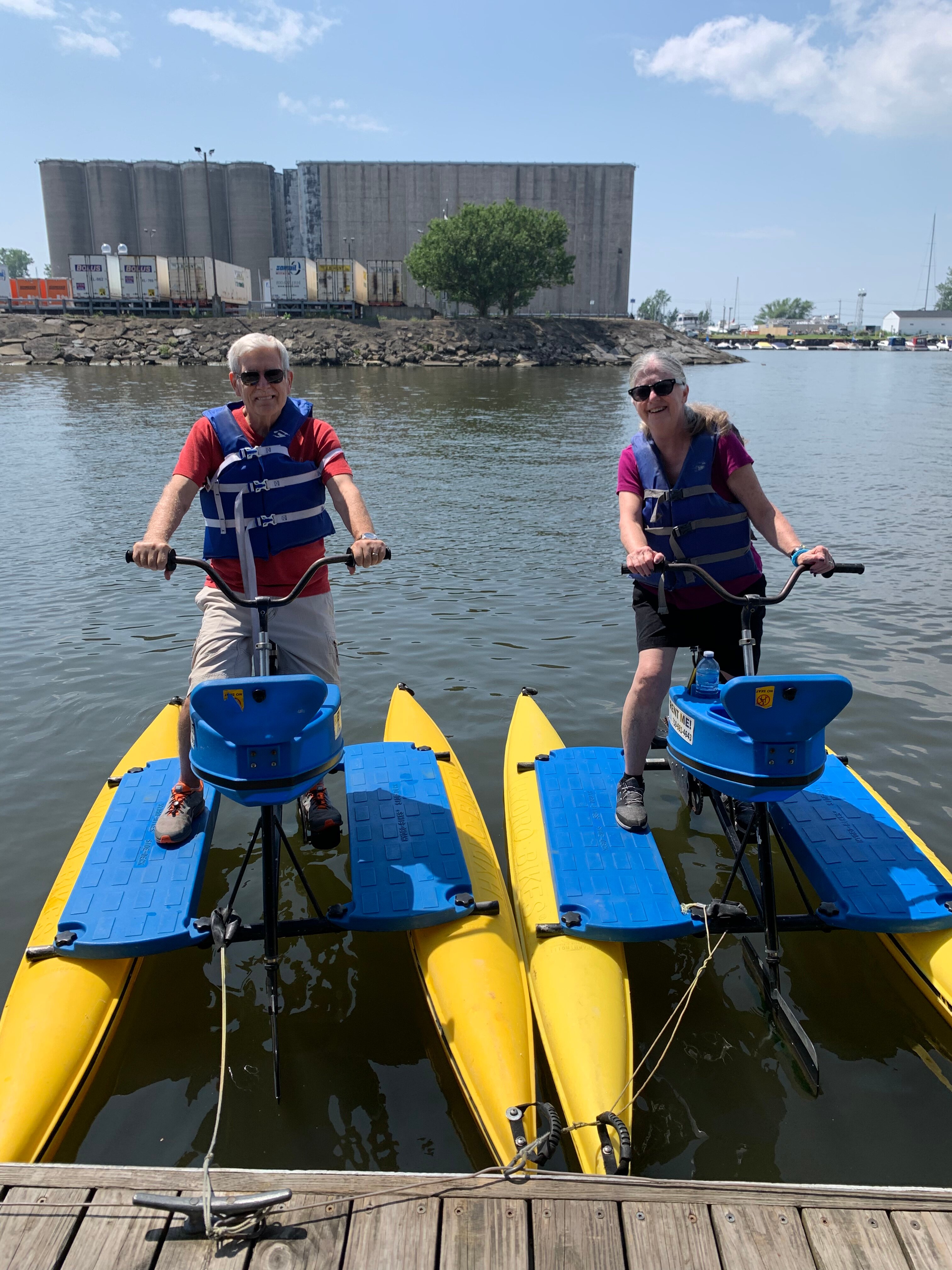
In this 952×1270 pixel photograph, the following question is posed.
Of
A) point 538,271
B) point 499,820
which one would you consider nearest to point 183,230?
point 538,271

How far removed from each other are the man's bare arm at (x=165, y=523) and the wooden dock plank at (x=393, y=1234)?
8.47 ft

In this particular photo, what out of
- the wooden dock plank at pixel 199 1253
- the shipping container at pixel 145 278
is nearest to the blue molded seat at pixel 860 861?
the wooden dock plank at pixel 199 1253

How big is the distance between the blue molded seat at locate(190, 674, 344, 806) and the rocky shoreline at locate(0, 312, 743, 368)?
54.3 m

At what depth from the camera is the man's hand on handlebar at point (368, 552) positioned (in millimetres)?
3846

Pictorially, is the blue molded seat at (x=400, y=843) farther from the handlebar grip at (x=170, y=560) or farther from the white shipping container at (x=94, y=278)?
the white shipping container at (x=94, y=278)

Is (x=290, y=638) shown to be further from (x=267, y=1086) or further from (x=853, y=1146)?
(x=853, y=1146)

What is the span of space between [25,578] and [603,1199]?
10.3 metres

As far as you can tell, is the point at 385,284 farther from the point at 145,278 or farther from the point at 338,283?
the point at 145,278

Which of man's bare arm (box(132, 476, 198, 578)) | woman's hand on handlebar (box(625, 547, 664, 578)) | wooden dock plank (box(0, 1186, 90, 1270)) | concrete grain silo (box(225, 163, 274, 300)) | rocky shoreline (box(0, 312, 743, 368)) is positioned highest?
concrete grain silo (box(225, 163, 274, 300))

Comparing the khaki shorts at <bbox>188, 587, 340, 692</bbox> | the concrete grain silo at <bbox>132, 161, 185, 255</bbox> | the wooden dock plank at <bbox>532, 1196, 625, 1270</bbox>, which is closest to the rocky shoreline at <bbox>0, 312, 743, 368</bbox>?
the concrete grain silo at <bbox>132, 161, 185, 255</bbox>

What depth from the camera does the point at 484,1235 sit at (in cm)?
239

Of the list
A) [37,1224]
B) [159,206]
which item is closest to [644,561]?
[37,1224]

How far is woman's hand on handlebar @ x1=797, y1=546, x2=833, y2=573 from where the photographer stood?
3.96 meters

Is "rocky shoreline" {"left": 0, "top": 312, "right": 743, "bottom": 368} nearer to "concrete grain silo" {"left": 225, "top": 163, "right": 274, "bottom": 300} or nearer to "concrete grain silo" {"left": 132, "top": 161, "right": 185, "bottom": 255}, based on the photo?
"concrete grain silo" {"left": 225, "top": 163, "right": 274, "bottom": 300}
